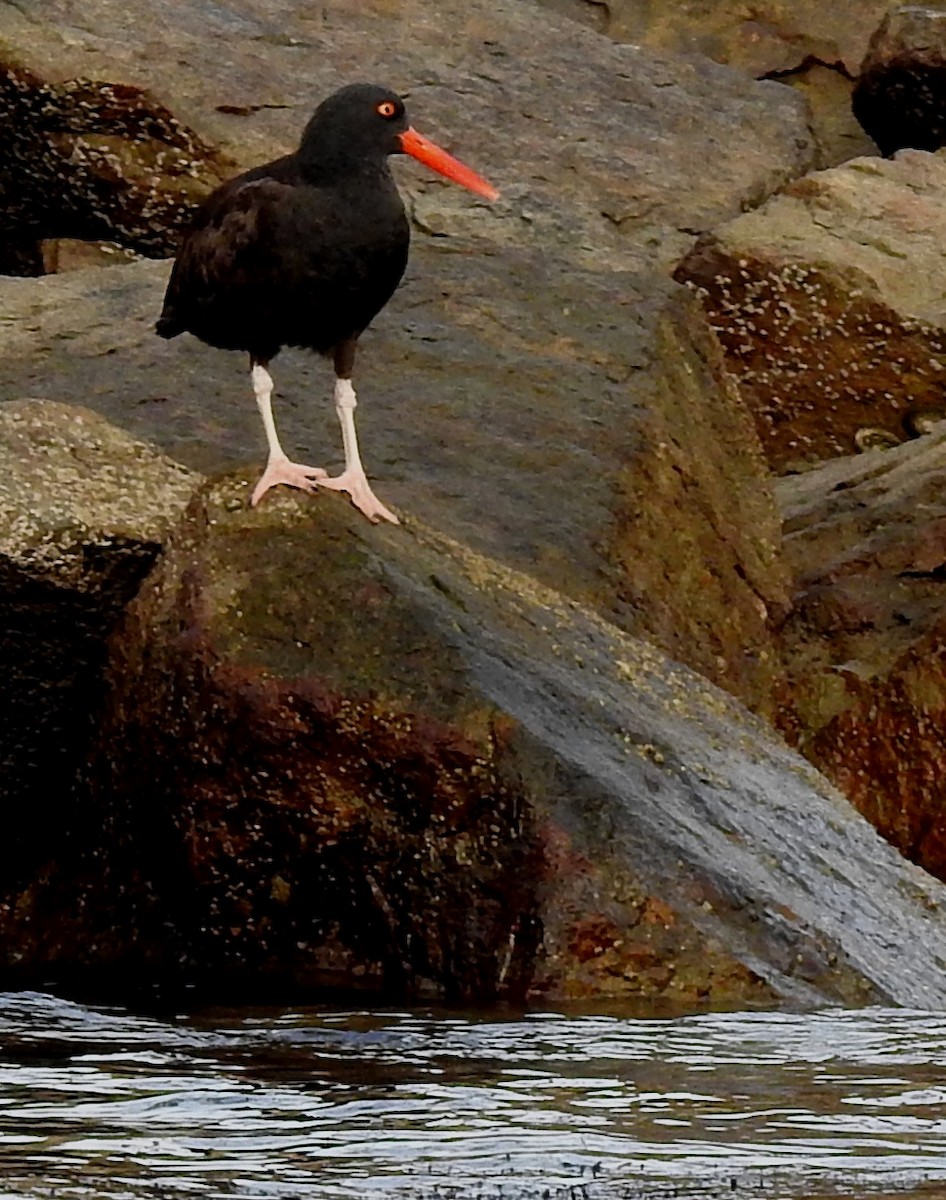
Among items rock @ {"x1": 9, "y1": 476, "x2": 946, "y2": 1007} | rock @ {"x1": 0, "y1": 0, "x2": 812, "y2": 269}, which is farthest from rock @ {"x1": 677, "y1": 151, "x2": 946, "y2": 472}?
rock @ {"x1": 9, "y1": 476, "x2": 946, "y2": 1007}

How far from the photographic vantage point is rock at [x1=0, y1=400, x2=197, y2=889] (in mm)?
5340

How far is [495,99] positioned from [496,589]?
5.47 metres

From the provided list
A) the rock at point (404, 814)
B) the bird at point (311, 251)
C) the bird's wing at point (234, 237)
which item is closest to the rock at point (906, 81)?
the bird at point (311, 251)

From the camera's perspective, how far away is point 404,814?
16.5ft

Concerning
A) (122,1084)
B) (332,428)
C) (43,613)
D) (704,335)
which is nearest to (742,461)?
(704,335)

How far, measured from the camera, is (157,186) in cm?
930

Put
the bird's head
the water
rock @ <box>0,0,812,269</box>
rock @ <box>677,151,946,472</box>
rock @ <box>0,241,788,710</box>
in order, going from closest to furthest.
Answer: the water → the bird's head → rock @ <box>0,241,788,710</box> → rock @ <box>0,0,812,269</box> → rock @ <box>677,151,946,472</box>

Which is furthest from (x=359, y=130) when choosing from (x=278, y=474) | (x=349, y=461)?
(x=278, y=474)

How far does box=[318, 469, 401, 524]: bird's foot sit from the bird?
0.03m

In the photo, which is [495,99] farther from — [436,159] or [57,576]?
[57,576]

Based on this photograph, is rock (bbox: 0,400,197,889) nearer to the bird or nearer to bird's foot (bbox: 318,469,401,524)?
bird's foot (bbox: 318,469,401,524)

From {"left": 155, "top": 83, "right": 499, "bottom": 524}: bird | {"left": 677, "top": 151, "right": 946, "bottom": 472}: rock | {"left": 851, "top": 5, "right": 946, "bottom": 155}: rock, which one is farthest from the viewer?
{"left": 851, "top": 5, "right": 946, "bottom": 155}: rock

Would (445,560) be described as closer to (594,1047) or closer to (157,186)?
(594,1047)

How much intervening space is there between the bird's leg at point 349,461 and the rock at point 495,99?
9.46ft
